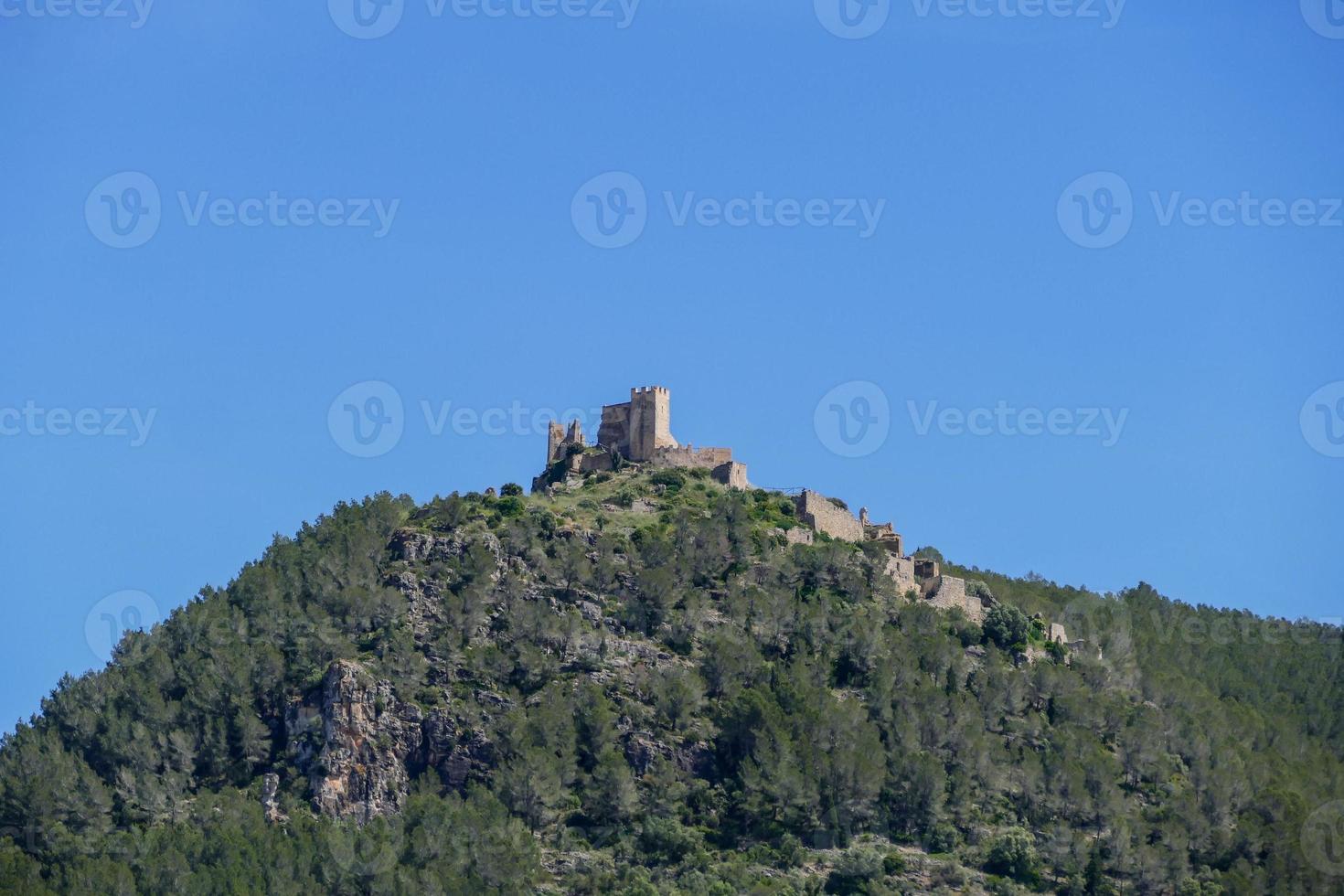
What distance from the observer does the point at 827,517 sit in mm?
129625

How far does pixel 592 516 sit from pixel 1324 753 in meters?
→ 35.2

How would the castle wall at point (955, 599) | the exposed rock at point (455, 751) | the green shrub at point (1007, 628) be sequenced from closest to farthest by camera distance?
the exposed rock at point (455, 751), the green shrub at point (1007, 628), the castle wall at point (955, 599)

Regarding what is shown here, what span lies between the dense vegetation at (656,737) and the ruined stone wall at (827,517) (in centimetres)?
159

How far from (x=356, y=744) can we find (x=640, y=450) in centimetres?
3049

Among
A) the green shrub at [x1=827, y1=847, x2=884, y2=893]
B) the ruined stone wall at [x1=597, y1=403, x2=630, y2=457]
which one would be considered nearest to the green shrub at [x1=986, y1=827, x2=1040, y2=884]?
the green shrub at [x1=827, y1=847, x2=884, y2=893]

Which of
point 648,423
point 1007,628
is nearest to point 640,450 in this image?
point 648,423

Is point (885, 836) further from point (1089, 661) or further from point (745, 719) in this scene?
point (1089, 661)

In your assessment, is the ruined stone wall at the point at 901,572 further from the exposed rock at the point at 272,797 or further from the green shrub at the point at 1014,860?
the exposed rock at the point at 272,797

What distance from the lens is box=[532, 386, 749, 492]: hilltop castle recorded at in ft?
437

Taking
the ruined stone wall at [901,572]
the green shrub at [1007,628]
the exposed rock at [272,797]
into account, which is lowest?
the exposed rock at [272,797]

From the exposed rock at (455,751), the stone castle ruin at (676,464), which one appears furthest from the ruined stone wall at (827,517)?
the exposed rock at (455,751)

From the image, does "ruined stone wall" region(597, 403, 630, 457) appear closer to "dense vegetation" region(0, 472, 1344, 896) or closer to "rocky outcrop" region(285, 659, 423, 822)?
"dense vegetation" region(0, 472, 1344, 896)

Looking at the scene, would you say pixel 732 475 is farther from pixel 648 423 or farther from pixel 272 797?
pixel 272 797

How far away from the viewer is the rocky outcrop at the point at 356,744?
351 feet
